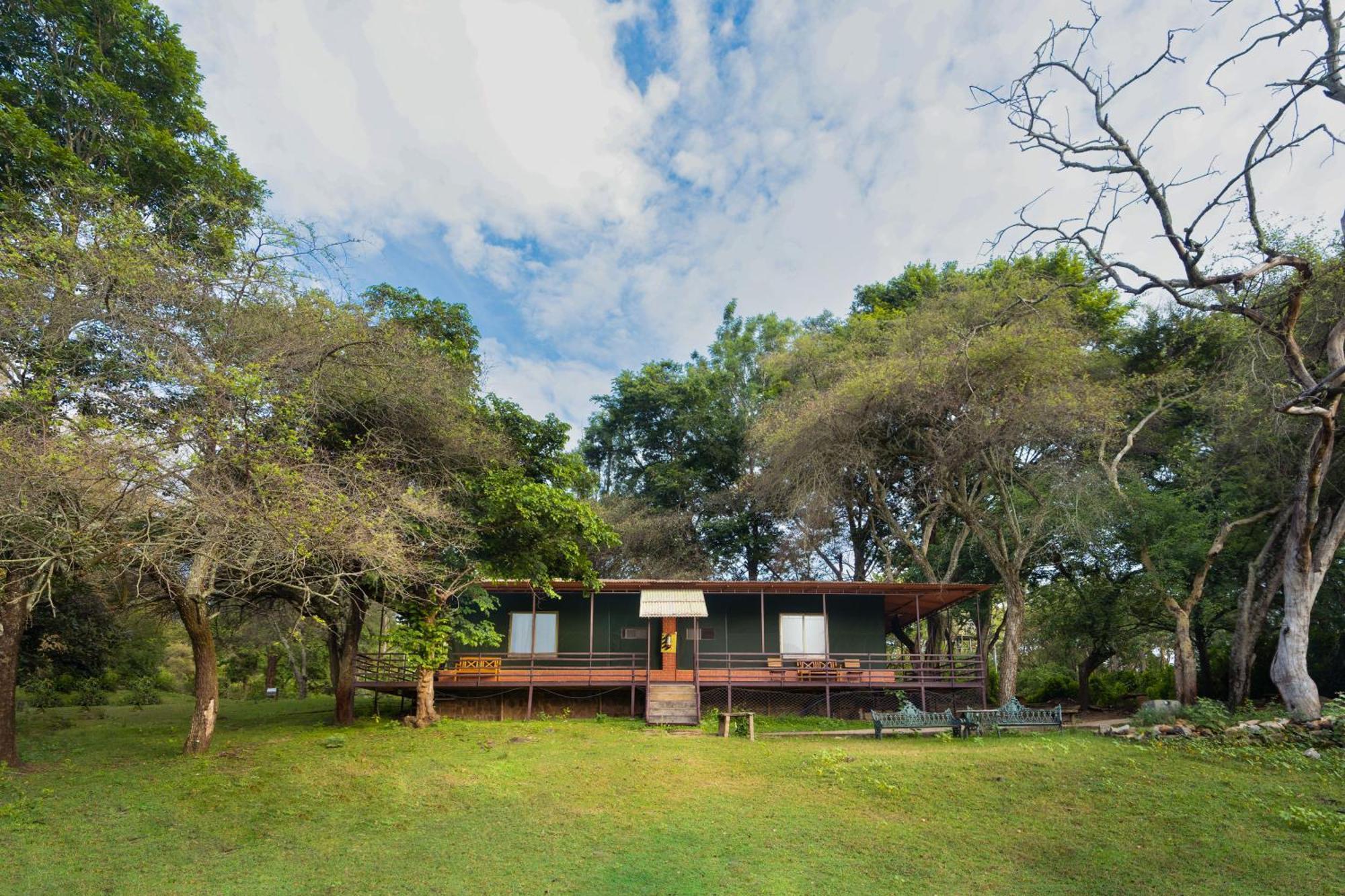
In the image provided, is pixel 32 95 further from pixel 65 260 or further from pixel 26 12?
pixel 65 260

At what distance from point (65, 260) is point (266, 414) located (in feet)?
9.22

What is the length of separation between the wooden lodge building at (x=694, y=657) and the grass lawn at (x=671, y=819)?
4909 mm

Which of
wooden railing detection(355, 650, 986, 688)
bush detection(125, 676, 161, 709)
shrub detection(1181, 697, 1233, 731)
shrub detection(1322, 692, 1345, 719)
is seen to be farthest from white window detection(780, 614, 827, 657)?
bush detection(125, 676, 161, 709)

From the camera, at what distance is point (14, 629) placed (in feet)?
33.3

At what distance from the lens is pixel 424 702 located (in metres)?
15.2

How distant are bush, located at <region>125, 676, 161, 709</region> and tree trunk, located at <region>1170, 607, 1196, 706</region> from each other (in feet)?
86.4

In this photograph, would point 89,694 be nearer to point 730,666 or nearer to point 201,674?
point 201,674

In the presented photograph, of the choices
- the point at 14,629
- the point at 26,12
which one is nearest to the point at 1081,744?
the point at 14,629

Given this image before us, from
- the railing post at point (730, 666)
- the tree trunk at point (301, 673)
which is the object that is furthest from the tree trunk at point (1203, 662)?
the tree trunk at point (301, 673)

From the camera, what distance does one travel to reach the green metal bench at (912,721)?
1337 centimetres

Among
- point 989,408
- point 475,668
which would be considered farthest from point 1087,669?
point 475,668

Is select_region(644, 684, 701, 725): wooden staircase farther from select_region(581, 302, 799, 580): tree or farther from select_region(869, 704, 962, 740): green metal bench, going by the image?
select_region(581, 302, 799, 580): tree

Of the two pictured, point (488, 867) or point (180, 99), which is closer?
point (488, 867)

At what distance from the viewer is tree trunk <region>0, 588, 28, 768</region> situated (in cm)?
993
